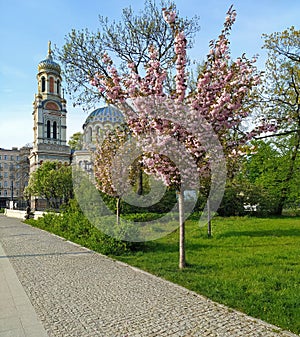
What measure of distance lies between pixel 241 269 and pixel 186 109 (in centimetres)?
343

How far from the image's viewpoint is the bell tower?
54312 millimetres

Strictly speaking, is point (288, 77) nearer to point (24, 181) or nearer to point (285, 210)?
point (285, 210)

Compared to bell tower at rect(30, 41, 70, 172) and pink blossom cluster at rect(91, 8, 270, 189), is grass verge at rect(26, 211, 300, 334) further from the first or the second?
bell tower at rect(30, 41, 70, 172)

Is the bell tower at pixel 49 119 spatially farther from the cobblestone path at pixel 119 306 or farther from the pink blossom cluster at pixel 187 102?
the pink blossom cluster at pixel 187 102

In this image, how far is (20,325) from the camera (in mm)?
4281

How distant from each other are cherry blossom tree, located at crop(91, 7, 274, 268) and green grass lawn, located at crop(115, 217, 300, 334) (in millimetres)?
1954

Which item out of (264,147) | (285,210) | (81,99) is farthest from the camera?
(285,210)

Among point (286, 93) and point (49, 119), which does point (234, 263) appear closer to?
point (286, 93)

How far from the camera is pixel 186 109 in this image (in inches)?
265

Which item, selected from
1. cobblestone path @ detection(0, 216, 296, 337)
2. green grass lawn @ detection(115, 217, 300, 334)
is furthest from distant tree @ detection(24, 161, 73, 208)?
cobblestone path @ detection(0, 216, 296, 337)

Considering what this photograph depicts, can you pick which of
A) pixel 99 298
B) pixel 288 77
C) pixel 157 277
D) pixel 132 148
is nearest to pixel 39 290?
pixel 99 298

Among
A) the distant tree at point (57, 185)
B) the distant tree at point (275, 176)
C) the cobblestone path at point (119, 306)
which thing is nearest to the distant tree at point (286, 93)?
the distant tree at point (275, 176)

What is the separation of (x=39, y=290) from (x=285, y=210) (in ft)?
76.5

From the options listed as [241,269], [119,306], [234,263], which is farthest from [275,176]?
[119,306]
